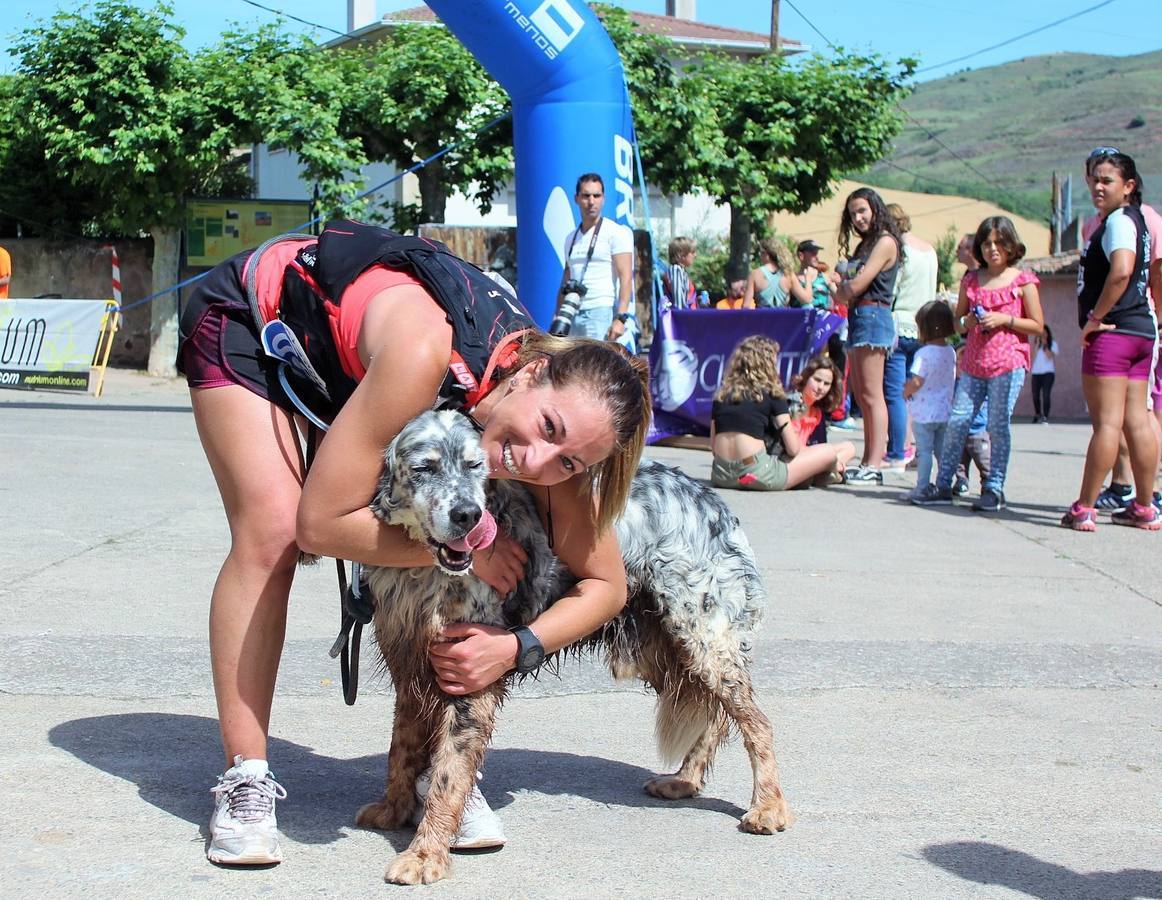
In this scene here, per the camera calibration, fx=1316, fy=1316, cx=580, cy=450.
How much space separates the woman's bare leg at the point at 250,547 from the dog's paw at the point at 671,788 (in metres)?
1.17

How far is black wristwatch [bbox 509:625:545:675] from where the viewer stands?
3.19 metres

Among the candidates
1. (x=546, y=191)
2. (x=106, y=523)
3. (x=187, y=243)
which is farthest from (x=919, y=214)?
(x=106, y=523)

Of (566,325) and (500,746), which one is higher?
(566,325)

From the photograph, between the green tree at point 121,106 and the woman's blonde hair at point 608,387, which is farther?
the green tree at point 121,106

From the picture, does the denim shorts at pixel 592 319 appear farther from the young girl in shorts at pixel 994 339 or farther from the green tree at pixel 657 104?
the green tree at pixel 657 104

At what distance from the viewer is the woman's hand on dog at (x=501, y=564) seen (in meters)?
3.10

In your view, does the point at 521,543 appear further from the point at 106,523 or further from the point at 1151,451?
the point at 1151,451

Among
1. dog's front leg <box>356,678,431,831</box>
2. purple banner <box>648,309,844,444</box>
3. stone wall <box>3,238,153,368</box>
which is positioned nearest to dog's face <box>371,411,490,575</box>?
dog's front leg <box>356,678,431,831</box>

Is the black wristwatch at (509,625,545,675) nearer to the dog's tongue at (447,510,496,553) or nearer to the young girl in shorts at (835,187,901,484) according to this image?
the dog's tongue at (447,510,496,553)

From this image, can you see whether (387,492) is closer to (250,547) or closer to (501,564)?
(501,564)

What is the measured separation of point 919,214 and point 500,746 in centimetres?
5665

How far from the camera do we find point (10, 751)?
377 centimetres

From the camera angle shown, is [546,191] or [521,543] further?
[546,191]

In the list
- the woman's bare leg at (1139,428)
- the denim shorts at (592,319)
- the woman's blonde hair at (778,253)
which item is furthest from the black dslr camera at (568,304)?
the woman's blonde hair at (778,253)
